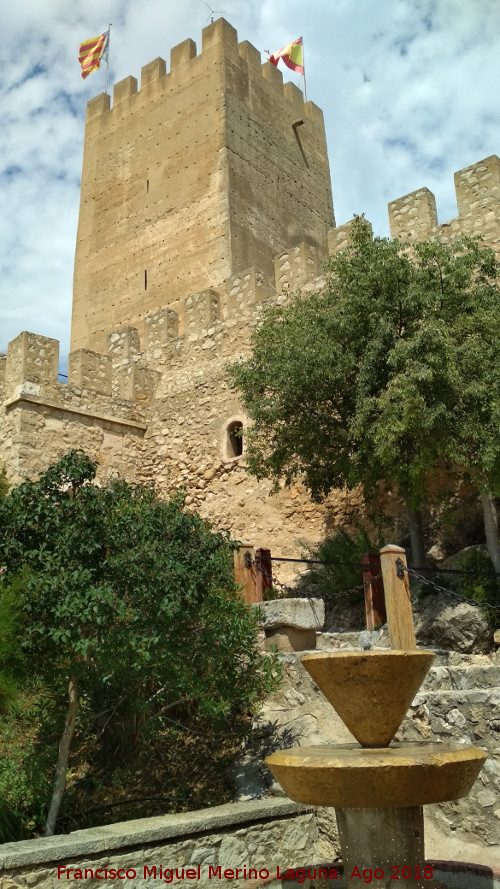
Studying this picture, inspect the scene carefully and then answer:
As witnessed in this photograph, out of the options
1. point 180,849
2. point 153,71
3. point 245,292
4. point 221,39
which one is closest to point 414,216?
point 245,292

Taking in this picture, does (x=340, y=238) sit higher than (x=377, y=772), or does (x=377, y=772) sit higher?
(x=340, y=238)

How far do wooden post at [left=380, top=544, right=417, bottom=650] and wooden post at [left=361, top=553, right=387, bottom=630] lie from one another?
132 centimetres

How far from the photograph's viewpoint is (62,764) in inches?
220

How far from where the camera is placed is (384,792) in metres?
3.53

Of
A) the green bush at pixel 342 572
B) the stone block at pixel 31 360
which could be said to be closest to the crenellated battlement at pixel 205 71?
the stone block at pixel 31 360

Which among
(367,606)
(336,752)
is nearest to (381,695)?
(336,752)

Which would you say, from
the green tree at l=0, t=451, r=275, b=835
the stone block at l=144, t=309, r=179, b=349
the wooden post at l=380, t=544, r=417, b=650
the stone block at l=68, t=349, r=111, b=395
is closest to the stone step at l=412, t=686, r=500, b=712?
the wooden post at l=380, t=544, r=417, b=650

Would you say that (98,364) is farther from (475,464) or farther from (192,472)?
(475,464)

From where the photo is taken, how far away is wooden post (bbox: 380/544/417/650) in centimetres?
638

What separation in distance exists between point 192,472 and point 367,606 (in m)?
5.99

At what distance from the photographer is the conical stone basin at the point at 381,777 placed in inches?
138

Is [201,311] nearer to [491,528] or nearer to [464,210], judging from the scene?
[464,210]

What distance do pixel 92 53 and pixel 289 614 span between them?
19397 mm

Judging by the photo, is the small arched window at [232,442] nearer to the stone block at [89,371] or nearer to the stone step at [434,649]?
the stone block at [89,371]
